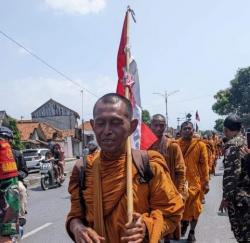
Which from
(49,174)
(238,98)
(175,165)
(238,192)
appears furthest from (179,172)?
(238,98)

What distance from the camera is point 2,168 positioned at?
12.8 feet

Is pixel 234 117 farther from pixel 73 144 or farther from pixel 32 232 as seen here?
pixel 73 144

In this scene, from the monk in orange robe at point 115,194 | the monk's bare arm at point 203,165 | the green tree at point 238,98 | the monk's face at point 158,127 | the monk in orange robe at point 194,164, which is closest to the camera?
the monk in orange robe at point 115,194

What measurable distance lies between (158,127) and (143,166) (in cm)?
370

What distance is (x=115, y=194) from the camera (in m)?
2.77

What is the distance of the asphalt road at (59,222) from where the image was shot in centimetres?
805

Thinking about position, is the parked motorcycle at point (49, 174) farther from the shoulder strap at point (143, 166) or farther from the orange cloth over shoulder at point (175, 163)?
the shoulder strap at point (143, 166)

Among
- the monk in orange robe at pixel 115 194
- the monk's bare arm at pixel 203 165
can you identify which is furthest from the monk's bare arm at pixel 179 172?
the monk in orange robe at pixel 115 194

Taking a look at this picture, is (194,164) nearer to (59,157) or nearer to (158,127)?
(158,127)

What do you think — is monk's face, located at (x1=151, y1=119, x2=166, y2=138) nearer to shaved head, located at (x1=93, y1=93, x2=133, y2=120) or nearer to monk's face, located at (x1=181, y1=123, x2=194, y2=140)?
monk's face, located at (x1=181, y1=123, x2=194, y2=140)

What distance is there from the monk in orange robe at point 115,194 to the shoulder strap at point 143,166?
0.06 ft

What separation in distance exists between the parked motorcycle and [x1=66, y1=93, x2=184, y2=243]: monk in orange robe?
1445 cm

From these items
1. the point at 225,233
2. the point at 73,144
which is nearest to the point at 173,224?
the point at 225,233

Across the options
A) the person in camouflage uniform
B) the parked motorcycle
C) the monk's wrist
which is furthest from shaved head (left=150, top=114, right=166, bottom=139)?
the parked motorcycle
